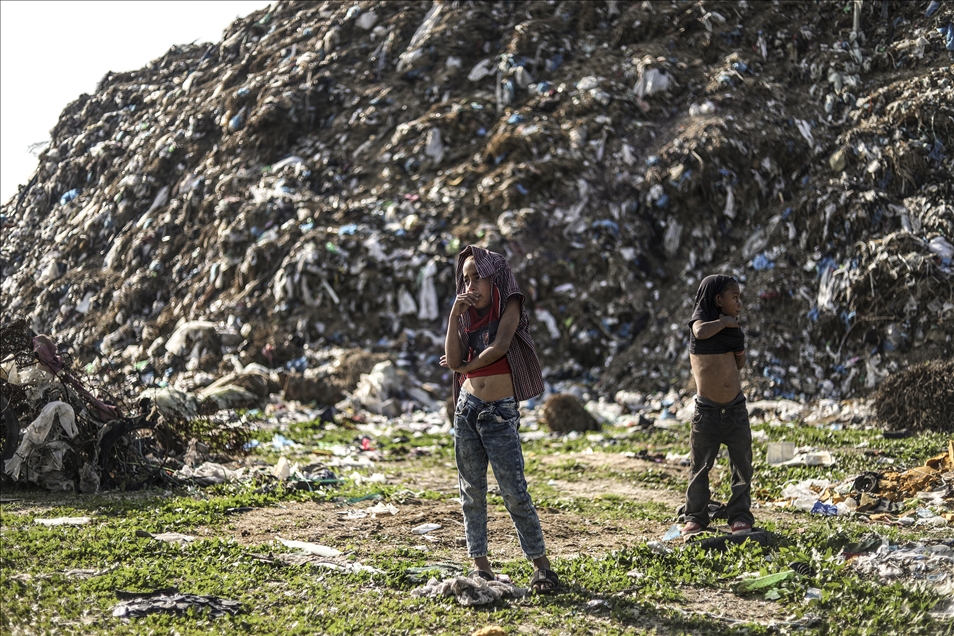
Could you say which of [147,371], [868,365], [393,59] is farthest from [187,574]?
[393,59]

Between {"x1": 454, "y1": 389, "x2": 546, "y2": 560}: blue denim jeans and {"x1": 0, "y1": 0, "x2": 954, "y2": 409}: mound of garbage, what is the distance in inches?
293

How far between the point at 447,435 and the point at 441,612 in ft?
20.8

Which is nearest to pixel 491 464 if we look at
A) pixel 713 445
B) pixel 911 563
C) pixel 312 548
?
pixel 312 548

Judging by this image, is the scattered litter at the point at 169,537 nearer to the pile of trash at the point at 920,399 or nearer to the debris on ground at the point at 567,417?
the debris on ground at the point at 567,417

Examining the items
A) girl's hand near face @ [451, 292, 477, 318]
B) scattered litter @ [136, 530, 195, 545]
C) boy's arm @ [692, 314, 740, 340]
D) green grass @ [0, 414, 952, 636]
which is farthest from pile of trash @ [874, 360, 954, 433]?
scattered litter @ [136, 530, 195, 545]

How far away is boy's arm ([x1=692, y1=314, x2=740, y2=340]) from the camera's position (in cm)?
425

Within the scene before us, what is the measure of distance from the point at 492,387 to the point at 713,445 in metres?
1.74

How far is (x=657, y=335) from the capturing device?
12.4 metres

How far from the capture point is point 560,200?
47.2 ft

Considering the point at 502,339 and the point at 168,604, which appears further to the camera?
the point at 502,339

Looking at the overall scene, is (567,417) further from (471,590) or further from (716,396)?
(471,590)

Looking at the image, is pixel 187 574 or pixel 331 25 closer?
pixel 187 574

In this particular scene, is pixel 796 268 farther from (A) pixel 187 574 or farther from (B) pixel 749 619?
(A) pixel 187 574

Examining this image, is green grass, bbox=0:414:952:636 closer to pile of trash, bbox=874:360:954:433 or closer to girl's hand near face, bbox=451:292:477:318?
girl's hand near face, bbox=451:292:477:318
